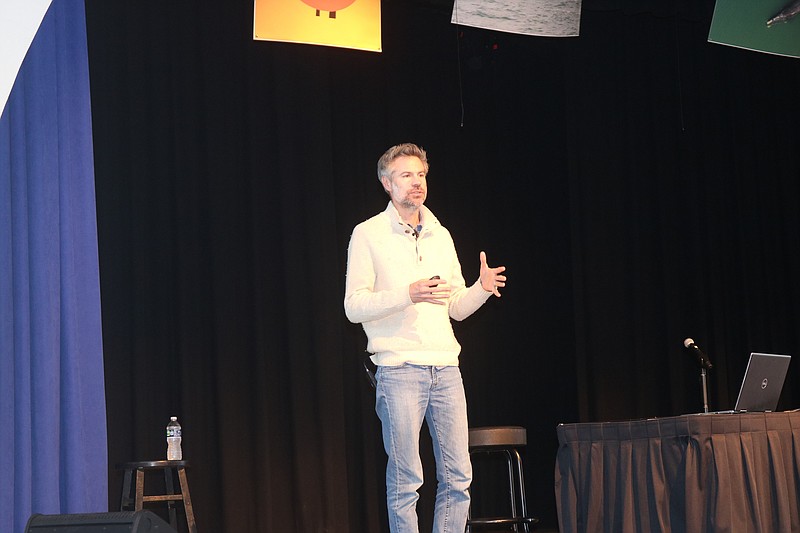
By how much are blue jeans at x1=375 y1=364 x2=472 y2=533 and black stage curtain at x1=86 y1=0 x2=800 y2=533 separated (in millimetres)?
1400

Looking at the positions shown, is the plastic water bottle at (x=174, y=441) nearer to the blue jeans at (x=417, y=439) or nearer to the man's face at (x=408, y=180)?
the blue jeans at (x=417, y=439)

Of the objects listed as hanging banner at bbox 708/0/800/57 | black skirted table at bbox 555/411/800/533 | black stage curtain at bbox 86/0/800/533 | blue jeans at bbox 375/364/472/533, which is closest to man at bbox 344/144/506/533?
blue jeans at bbox 375/364/472/533

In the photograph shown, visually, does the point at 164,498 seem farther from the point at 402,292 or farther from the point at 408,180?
the point at 408,180

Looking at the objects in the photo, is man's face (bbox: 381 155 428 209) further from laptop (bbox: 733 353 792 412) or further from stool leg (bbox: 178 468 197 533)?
stool leg (bbox: 178 468 197 533)

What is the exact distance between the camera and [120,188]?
4.31 metres

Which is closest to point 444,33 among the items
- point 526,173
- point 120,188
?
point 526,173

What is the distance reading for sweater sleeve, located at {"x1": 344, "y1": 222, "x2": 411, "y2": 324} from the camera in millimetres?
3104

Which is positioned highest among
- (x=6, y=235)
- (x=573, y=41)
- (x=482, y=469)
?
(x=573, y=41)

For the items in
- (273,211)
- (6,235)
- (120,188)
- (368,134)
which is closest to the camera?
(6,235)

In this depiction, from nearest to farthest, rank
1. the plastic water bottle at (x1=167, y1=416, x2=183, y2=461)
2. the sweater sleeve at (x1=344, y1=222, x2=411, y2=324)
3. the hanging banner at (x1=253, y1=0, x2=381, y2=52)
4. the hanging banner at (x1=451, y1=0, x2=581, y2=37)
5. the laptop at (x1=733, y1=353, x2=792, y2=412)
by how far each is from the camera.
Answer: the sweater sleeve at (x1=344, y1=222, x2=411, y2=324), the laptop at (x1=733, y1=353, x2=792, y2=412), the plastic water bottle at (x1=167, y1=416, x2=183, y2=461), the hanging banner at (x1=253, y1=0, x2=381, y2=52), the hanging banner at (x1=451, y1=0, x2=581, y2=37)

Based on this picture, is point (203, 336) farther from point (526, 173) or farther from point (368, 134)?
point (526, 173)

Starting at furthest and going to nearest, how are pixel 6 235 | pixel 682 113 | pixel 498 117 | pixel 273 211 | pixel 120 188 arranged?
pixel 682 113 < pixel 498 117 < pixel 273 211 < pixel 120 188 < pixel 6 235

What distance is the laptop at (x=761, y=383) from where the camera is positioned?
348 cm

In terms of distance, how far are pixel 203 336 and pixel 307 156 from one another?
41.2 inches
